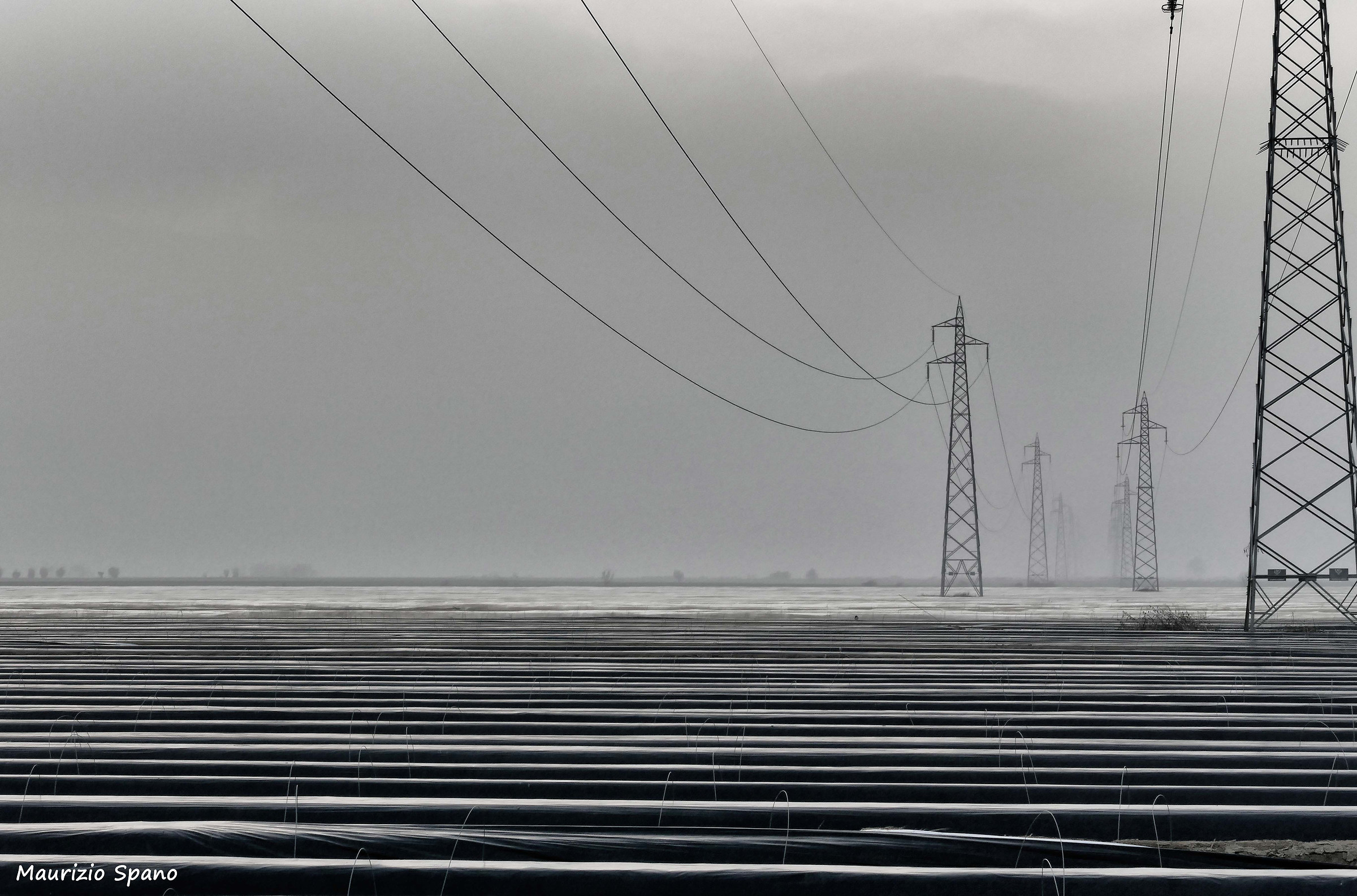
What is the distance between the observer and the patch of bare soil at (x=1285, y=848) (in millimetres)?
5891

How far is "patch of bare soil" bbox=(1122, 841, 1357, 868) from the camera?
19.3 ft

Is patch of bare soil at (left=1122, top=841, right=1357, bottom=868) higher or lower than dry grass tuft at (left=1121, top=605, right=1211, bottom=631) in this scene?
lower

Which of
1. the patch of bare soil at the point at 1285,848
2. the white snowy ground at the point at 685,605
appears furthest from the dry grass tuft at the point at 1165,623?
the patch of bare soil at the point at 1285,848

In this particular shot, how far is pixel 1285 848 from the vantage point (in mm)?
6203

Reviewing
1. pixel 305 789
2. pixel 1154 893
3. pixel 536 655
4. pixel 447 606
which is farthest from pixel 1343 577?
pixel 447 606

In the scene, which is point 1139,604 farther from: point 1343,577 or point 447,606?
point 447,606

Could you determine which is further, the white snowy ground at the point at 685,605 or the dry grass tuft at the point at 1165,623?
the white snowy ground at the point at 685,605

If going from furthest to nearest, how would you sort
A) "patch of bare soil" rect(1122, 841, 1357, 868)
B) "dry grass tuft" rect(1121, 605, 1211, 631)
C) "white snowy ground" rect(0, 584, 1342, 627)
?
"white snowy ground" rect(0, 584, 1342, 627)
"dry grass tuft" rect(1121, 605, 1211, 631)
"patch of bare soil" rect(1122, 841, 1357, 868)

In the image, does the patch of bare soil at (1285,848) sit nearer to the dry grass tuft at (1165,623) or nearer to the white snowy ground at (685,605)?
the dry grass tuft at (1165,623)

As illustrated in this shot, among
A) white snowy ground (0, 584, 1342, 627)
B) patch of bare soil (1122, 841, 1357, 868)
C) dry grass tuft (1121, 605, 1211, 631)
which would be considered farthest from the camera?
white snowy ground (0, 584, 1342, 627)

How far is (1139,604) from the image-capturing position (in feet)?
131

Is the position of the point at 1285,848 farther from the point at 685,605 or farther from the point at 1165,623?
the point at 685,605

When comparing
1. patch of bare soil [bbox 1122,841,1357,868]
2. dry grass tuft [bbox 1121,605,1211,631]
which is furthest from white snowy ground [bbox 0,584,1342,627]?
patch of bare soil [bbox 1122,841,1357,868]

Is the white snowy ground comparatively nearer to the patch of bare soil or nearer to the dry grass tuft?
the dry grass tuft
